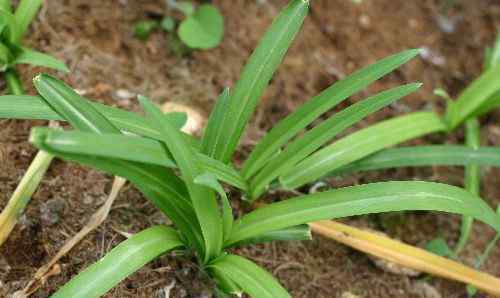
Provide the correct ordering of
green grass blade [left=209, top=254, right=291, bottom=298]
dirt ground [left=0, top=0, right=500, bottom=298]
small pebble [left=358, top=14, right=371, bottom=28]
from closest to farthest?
green grass blade [left=209, top=254, right=291, bottom=298], dirt ground [left=0, top=0, right=500, bottom=298], small pebble [left=358, top=14, right=371, bottom=28]

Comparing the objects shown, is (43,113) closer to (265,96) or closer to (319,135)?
(319,135)

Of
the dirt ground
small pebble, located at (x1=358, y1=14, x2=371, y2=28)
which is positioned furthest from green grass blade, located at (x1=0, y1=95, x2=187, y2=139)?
small pebble, located at (x1=358, y1=14, x2=371, y2=28)

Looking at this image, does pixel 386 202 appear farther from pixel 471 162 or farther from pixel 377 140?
pixel 471 162

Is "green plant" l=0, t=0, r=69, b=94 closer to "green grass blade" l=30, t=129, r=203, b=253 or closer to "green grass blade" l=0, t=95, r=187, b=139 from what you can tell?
"green grass blade" l=0, t=95, r=187, b=139

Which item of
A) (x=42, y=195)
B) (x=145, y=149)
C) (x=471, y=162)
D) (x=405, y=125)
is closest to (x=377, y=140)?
Result: (x=405, y=125)

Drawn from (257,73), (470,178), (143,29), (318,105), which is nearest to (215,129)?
(257,73)

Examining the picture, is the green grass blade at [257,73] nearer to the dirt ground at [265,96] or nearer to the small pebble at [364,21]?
the dirt ground at [265,96]
